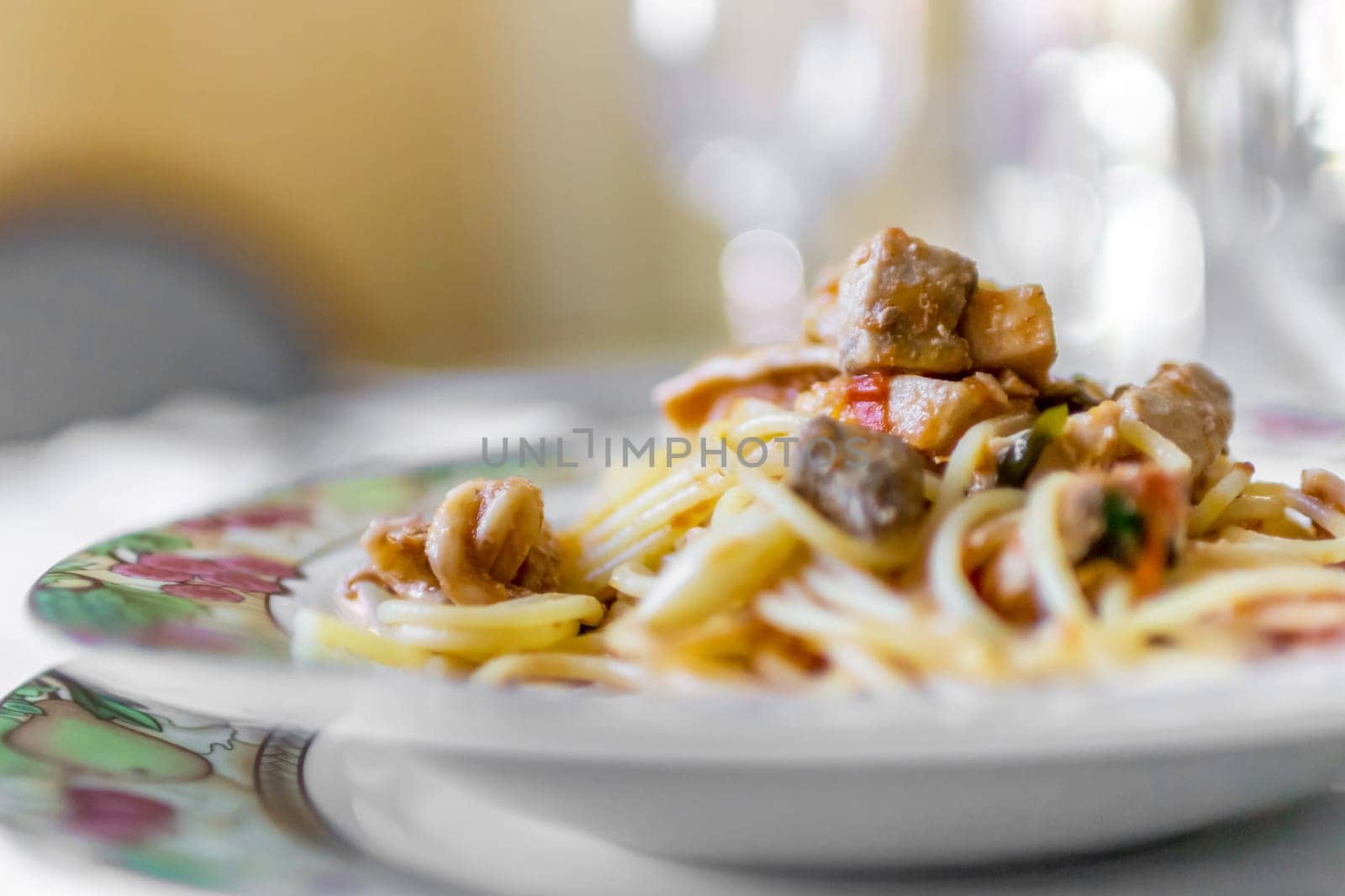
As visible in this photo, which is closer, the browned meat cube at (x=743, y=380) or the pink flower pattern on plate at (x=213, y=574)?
the pink flower pattern on plate at (x=213, y=574)

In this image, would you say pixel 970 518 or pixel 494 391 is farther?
pixel 494 391

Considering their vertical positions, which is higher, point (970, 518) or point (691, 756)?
point (970, 518)

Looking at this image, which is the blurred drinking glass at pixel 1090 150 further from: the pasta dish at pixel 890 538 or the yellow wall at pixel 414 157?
the pasta dish at pixel 890 538

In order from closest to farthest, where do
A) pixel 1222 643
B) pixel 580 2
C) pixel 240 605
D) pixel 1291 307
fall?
1. pixel 1222 643
2. pixel 240 605
3. pixel 1291 307
4. pixel 580 2

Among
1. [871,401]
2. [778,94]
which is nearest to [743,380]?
[871,401]

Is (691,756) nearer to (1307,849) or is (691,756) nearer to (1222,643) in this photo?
(1222,643)

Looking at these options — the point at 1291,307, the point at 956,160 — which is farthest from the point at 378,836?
the point at 956,160

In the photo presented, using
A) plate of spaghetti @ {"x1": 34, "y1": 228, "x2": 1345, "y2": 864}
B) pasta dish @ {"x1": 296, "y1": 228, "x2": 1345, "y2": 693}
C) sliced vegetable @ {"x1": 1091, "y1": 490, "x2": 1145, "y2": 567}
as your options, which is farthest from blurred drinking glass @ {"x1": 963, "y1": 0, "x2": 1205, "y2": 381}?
sliced vegetable @ {"x1": 1091, "y1": 490, "x2": 1145, "y2": 567}

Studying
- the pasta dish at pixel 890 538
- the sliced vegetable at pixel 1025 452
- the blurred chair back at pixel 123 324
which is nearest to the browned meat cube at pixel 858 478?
the pasta dish at pixel 890 538
